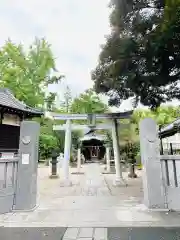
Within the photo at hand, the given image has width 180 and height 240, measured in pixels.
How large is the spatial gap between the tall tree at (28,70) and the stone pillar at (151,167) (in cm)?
1535

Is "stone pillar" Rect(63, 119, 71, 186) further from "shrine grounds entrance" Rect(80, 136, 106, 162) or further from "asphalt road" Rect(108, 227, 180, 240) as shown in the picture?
"shrine grounds entrance" Rect(80, 136, 106, 162)

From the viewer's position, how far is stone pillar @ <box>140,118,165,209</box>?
4863 mm

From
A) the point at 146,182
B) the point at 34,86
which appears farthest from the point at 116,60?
the point at 34,86

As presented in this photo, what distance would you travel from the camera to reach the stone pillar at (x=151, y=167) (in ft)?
16.0

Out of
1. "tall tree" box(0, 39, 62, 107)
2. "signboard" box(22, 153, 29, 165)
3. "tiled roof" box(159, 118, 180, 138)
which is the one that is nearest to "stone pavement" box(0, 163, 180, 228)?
"signboard" box(22, 153, 29, 165)

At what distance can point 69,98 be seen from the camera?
95.7 feet

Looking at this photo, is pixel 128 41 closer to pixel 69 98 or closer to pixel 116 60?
pixel 116 60

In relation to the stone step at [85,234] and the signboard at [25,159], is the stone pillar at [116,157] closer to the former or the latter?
the signboard at [25,159]

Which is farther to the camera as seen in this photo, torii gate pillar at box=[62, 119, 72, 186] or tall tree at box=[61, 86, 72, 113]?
tall tree at box=[61, 86, 72, 113]

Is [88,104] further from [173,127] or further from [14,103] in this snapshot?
[173,127]

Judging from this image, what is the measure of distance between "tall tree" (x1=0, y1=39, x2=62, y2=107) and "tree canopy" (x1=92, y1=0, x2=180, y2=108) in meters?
13.7


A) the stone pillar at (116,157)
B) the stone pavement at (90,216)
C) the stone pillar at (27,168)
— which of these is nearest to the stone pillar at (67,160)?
the stone pillar at (116,157)

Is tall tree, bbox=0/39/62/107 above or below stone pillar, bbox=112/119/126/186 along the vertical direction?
above

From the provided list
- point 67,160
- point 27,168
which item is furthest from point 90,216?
point 67,160
